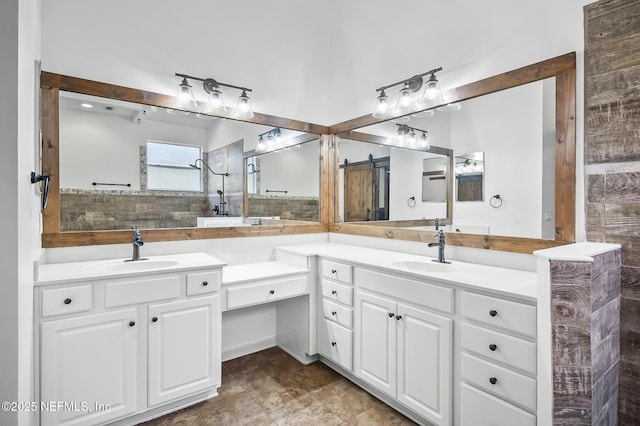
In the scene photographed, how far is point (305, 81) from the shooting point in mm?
3172

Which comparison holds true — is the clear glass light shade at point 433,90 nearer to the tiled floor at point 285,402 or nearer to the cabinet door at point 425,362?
the cabinet door at point 425,362

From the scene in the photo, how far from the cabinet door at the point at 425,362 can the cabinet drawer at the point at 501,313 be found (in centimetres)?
15

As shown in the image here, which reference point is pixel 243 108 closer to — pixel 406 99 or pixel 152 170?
pixel 152 170

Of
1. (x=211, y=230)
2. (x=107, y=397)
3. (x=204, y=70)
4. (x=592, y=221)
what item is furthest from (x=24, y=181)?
(x=592, y=221)

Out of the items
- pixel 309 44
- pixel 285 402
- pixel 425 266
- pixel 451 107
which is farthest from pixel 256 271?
pixel 309 44

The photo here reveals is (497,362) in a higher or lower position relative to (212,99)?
lower

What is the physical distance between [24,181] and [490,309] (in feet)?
6.68

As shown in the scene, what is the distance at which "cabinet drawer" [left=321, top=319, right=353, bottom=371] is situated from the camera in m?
2.29

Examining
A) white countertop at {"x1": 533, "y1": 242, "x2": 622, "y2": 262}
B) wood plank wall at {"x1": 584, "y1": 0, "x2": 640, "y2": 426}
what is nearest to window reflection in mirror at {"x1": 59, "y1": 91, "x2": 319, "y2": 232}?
white countertop at {"x1": 533, "y1": 242, "x2": 622, "y2": 262}

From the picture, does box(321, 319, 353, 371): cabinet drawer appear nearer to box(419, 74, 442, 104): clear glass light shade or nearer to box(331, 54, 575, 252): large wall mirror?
box(331, 54, 575, 252): large wall mirror

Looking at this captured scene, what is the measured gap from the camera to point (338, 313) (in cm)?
238

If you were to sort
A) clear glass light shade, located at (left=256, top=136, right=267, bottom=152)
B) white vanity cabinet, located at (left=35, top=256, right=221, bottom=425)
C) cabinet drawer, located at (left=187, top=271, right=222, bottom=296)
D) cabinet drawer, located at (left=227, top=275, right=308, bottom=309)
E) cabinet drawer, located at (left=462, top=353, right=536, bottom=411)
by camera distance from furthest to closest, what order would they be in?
clear glass light shade, located at (left=256, top=136, right=267, bottom=152) < cabinet drawer, located at (left=227, top=275, right=308, bottom=309) < cabinet drawer, located at (left=187, top=271, right=222, bottom=296) < white vanity cabinet, located at (left=35, top=256, right=221, bottom=425) < cabinet drawer, located at (left=462, top=353, right=536, bottom=411)

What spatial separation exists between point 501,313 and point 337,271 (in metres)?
1.15

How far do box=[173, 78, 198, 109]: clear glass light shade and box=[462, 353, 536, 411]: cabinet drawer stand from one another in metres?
2.49
